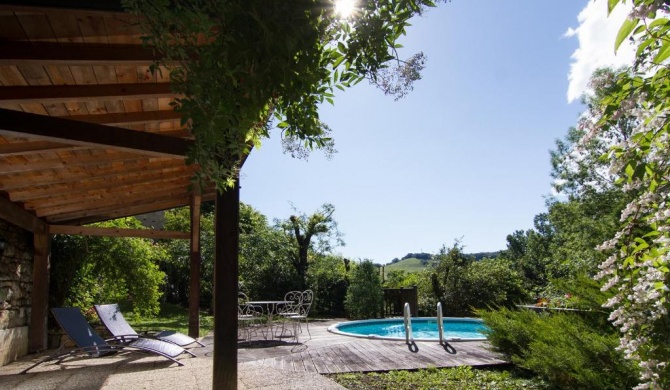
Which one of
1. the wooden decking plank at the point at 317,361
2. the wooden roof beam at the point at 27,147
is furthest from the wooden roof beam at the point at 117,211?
the wooden decking plank at the point at 317,361

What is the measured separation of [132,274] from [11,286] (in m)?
2.24

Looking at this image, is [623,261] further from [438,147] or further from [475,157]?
[475,157]

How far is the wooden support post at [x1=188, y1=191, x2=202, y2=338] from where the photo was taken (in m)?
7.73

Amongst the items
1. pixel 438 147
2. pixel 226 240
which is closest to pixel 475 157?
pixel 438 147

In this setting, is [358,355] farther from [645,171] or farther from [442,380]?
[645,171]

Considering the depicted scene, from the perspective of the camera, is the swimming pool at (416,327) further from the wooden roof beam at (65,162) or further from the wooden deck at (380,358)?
the wooden roof beam at (65,162)

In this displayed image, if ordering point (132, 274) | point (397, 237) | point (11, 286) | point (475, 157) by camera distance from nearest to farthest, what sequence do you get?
point (11, 286)
point (132, 274)
point (475, 157)
point (397, 237)

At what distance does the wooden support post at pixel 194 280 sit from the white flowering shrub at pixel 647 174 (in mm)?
6929

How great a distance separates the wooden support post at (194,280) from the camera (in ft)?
25.3

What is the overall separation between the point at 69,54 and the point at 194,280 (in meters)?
5.66

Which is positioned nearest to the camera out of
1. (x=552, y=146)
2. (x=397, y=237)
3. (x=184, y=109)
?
(x=184, y=109)

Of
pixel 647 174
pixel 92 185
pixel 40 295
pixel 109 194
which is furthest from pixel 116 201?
pixel 647 174

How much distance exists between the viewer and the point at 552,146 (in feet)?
76.3

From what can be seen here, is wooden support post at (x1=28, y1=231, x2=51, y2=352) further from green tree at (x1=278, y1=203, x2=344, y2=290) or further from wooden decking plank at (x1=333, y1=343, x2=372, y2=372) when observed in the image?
green tree at (x1=278, y1=203, x2=344, y2=290)
